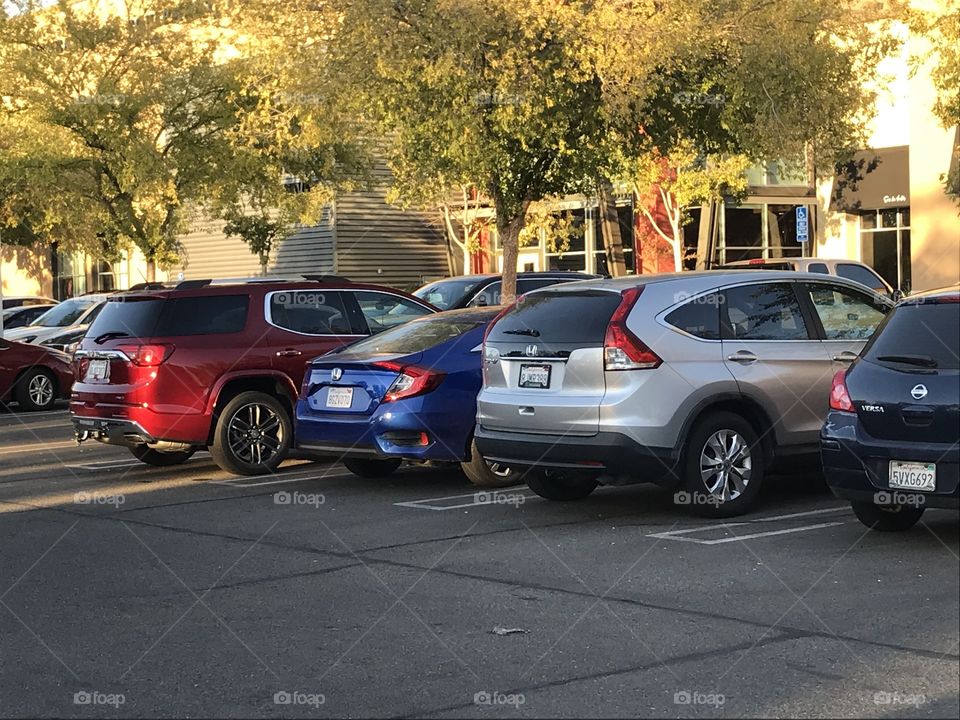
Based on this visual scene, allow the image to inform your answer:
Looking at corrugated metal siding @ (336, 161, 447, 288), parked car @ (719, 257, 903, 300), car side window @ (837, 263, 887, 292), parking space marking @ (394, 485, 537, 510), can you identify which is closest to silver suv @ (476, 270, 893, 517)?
parking space marking @ (394, 485, 537, 510)

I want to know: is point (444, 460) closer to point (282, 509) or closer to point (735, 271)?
point (282, 509)

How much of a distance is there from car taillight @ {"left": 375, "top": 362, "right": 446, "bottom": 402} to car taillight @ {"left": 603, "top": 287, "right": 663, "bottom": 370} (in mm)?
2218

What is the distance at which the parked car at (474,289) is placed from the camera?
70.0 ft

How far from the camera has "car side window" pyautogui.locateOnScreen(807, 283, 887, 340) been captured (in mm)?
11000

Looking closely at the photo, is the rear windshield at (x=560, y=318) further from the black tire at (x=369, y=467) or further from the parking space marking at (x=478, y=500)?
the black tire at (x=369, y=467)

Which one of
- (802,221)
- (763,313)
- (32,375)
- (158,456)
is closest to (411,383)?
(763,313)

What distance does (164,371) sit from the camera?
13031mm

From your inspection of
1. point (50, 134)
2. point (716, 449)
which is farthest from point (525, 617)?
point (50, 134)

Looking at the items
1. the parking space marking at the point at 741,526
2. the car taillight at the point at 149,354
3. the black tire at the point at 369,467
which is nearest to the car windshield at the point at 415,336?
the black tire at the point at 369,467

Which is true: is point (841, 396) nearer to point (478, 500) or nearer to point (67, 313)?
point (478, 500)

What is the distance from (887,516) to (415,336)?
471 cm

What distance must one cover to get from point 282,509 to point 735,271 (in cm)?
405

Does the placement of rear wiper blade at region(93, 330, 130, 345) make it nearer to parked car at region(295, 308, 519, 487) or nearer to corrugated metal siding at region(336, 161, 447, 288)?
parked car at region(295, 308, 519, 487)

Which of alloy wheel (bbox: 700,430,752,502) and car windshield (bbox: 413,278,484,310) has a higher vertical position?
car windshield (bbox: 413,278,484,310)
